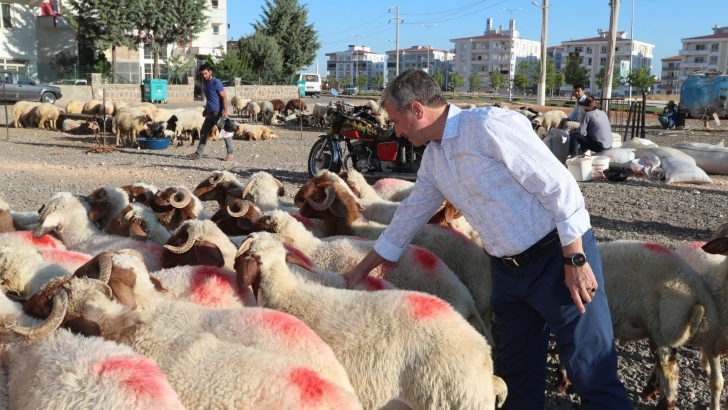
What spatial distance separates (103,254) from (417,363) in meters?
1.64

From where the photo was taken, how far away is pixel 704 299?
432 cm

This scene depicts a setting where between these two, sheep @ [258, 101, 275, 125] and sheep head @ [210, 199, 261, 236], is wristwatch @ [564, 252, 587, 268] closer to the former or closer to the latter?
sheep head @ [210, 199, 261, 236]

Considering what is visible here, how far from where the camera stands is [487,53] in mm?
134750

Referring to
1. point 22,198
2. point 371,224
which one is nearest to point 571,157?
point 371,224

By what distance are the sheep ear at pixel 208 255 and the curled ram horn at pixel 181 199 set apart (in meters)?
1.55

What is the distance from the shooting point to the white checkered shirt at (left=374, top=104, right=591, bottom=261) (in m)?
2.87

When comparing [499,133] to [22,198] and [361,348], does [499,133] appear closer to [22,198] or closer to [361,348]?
[361,348]

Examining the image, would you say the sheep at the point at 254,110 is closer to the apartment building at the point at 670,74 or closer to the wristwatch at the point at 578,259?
the wristwatch at the point at 578,259

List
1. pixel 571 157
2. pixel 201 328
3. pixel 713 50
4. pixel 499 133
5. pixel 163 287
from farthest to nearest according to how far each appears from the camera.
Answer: pixel 713 50, pixel 571 157, pixel 163 287, pixel 201 328, pixel 499 133

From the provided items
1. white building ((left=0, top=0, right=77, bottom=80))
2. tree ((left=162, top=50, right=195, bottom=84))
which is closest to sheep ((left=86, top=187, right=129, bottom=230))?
white building ((left=0, top=0, right=77, bottom=80))

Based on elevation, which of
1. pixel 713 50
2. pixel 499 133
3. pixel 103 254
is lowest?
pixel 103 254

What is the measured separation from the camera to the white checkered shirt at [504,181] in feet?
9.43

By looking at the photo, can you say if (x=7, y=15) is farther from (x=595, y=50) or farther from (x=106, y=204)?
(x=595, y=50)

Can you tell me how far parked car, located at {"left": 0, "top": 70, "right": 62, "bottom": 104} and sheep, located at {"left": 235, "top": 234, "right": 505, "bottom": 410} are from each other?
3435 cm
